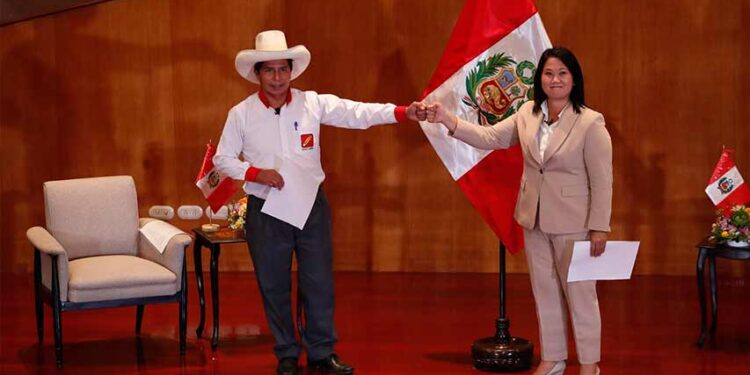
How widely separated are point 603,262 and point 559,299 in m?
0.31

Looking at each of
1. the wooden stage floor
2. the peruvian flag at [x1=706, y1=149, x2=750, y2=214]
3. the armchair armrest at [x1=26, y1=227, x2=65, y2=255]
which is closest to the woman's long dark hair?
the wooden stage floor

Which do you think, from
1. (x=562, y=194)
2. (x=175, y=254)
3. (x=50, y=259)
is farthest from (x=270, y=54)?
(x=50, y=259)

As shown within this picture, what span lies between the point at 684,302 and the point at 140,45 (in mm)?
4299

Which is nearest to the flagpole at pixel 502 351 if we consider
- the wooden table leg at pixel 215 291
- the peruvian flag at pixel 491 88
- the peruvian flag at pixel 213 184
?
the peruvian flag at pixel 491 88

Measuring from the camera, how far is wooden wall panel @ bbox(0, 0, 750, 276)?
7.89 meters

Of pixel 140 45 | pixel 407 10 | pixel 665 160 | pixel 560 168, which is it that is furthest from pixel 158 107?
pixel 560 168

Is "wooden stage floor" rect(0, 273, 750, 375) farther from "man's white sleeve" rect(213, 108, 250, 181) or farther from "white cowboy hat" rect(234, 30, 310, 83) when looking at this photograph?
"white cowboy hat" rect(234, 30, 310, 83)

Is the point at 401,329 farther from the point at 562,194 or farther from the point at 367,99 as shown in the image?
the point at 367,99

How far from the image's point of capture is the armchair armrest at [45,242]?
19.5 feet

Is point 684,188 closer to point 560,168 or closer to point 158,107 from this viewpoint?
point 560,168

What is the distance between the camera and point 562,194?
5.05m

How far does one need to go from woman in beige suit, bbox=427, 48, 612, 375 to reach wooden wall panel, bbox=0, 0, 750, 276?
288cm

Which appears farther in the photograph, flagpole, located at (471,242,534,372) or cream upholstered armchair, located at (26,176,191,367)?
cream upholstered armchair, located at (26,176,191,367)

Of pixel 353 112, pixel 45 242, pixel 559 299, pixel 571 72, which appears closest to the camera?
pixel 571 72
